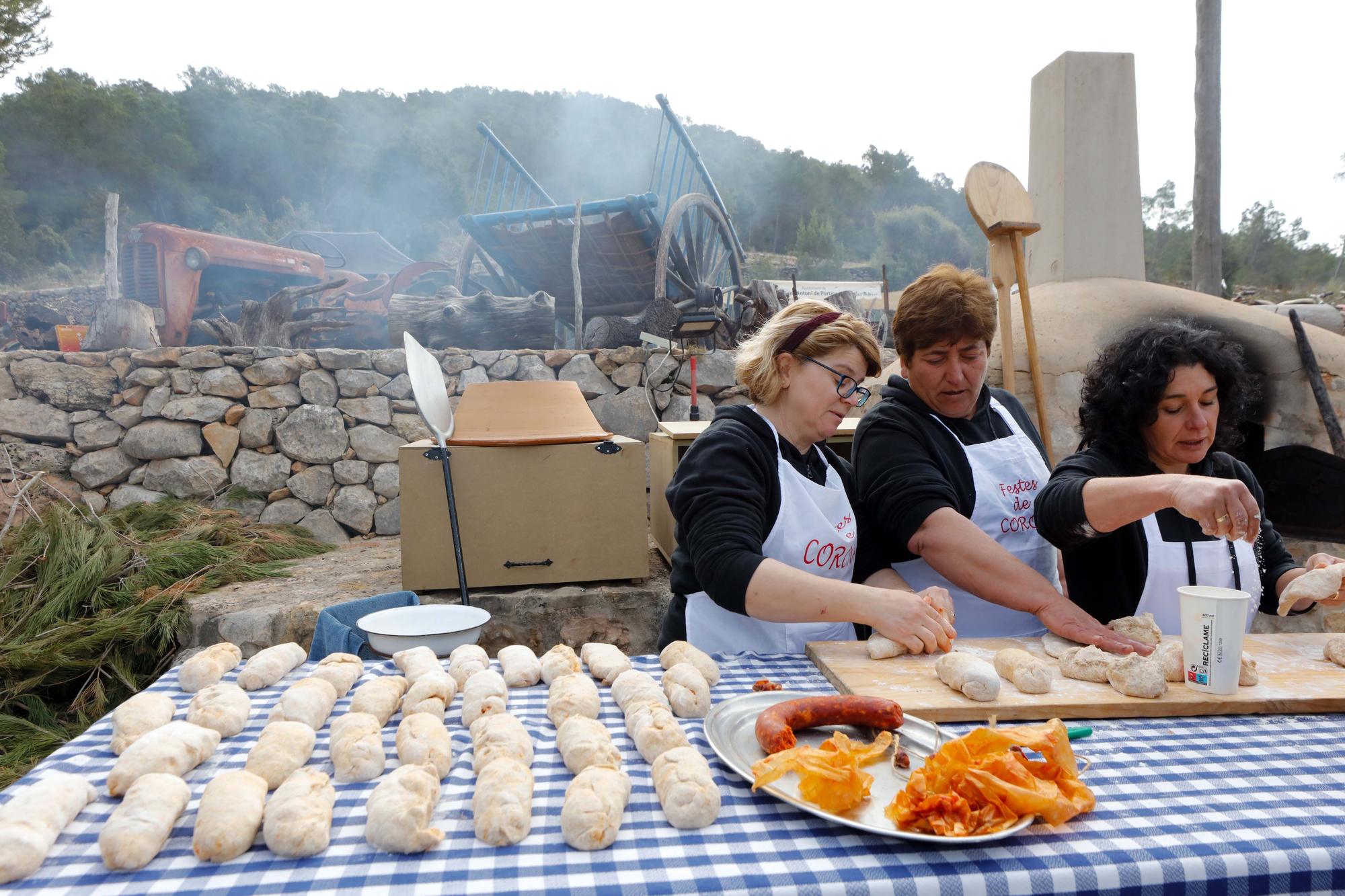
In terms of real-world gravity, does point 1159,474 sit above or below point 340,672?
above

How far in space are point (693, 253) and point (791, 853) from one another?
8.99 m

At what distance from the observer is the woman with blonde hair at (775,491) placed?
1845 mm

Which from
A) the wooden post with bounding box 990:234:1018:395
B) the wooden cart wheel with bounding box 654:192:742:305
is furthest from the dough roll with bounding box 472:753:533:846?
the wooden cart wheel with bounding box 654:192:742:305

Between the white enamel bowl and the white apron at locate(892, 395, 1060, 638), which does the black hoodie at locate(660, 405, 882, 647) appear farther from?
the white enamel bowl

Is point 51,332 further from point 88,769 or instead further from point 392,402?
point 88,769

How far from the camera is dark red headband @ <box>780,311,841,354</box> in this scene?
2010 millimetres

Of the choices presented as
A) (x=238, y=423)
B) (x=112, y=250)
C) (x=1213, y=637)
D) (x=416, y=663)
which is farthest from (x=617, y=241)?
(x=1213, y=637)

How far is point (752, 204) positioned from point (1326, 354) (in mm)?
26447

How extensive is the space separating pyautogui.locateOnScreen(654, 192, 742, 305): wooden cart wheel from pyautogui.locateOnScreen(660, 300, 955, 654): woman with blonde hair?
5878 millimetres

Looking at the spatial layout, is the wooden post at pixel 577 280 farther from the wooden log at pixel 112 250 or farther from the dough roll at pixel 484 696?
A: the dough roll at pixel 484 696

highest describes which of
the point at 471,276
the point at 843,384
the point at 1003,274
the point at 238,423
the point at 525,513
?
the point at 471,276

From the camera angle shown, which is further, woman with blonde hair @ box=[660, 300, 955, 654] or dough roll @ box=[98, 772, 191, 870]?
woman with blonde hair @ box=[660, 300, 955, 654]

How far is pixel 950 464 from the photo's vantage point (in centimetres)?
219

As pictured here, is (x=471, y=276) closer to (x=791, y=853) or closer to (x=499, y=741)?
(x=499, y=741)
